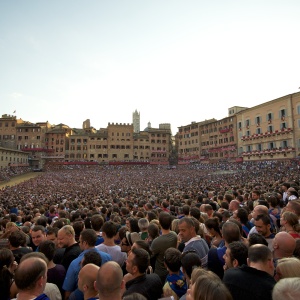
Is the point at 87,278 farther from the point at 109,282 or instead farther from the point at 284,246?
the point at 284,246

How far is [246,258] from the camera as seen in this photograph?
359cm

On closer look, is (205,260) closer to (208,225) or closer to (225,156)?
(208,225)

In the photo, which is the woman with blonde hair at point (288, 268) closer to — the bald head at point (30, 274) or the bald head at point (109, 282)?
the bald head at point (109, 282)

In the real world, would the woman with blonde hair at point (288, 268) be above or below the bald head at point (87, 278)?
above

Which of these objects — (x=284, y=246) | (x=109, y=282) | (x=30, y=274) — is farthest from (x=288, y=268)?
(x=30, y=274)

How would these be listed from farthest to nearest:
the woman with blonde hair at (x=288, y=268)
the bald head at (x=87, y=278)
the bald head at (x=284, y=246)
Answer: the bald head at (x=284, y=246)
the bald head at (x=87, y=278)
the woman with blonde hair at (x=288, y=268)

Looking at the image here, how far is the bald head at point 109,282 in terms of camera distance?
273 cm

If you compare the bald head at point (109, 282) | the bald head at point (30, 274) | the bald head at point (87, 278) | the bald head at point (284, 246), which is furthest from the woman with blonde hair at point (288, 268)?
the bald head at point (30, 274)

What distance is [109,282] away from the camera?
2742 millimetres

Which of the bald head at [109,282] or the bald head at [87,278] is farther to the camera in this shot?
the bald head at [87,278]

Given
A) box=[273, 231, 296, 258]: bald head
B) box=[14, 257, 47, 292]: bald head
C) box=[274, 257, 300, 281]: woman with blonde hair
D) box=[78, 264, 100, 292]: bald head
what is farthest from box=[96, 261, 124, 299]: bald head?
box=[273, 231, 296, 258]: bald head

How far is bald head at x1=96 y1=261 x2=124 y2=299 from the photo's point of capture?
8.95ft

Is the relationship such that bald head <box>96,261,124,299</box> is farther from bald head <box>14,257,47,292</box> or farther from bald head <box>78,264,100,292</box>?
bald head <box>14,257,47,292</box>

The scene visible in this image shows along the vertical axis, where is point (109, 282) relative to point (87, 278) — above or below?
above
